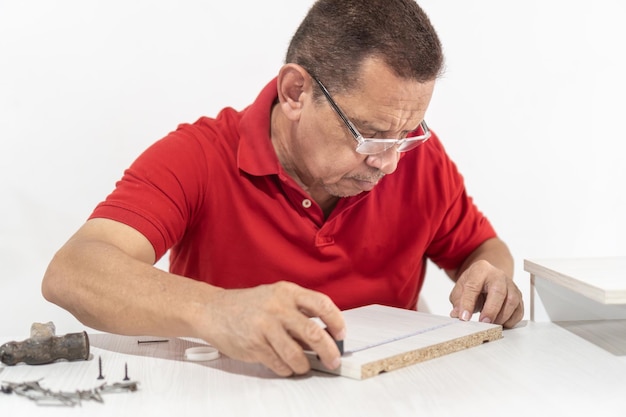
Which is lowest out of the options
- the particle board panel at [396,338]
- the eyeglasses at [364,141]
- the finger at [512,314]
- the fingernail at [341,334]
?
the finger at [512,314]

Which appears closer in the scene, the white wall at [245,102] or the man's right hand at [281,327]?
the man's right hand at [281,327]

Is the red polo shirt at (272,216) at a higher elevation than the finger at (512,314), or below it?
higher

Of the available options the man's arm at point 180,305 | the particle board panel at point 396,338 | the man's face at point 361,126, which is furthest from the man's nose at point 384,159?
the man's arm at point 180,305

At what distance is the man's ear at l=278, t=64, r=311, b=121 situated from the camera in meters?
1.96

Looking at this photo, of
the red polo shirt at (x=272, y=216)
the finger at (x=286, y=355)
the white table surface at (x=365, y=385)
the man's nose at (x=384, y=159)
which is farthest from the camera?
the red polo shirt at (x=272, y=216)

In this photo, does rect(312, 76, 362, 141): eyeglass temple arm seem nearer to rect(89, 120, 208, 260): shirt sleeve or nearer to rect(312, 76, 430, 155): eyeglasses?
rect(312, 76, 430, 155): eyeglasses

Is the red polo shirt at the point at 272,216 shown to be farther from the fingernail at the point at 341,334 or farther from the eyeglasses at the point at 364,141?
the fingernail at the point at 341,334

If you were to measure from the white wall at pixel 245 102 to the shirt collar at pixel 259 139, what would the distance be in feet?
2.24

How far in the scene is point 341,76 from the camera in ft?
6.12

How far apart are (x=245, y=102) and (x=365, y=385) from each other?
5.62 ft

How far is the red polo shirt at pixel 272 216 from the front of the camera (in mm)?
2055

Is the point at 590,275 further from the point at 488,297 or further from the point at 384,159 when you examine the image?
the point at 384,159

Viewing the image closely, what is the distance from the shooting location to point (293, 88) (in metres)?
2.00

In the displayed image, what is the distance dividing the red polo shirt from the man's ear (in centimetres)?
14
